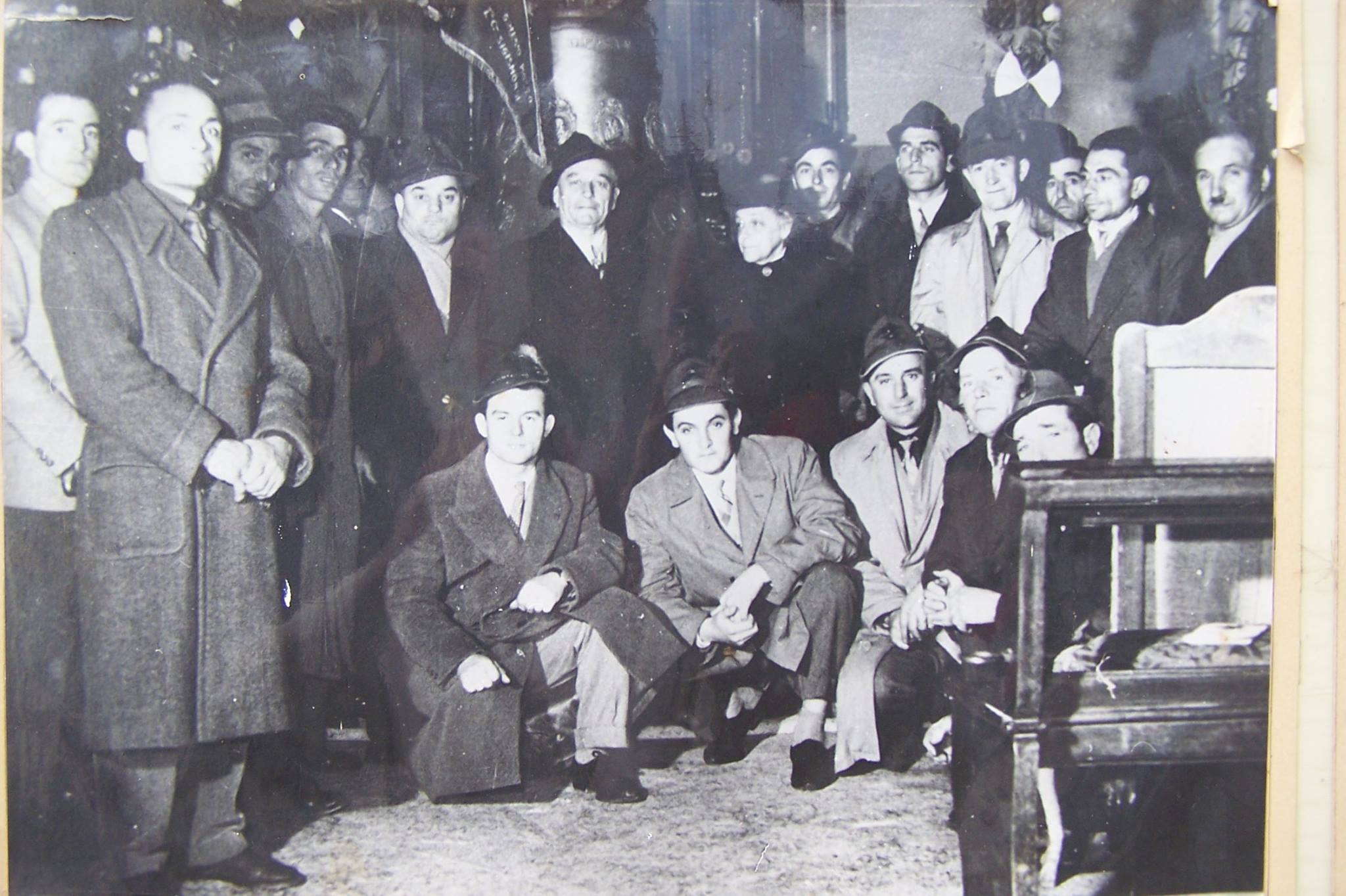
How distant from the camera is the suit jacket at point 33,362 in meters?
2.37

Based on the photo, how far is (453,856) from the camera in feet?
7.92

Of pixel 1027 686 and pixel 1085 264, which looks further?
pixel 1085 264

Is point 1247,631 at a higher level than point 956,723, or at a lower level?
higher

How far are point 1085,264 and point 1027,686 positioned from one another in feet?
3.65

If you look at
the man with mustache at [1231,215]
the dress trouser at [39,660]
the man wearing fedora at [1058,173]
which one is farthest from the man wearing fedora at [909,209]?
the dress trouser at [39,660]

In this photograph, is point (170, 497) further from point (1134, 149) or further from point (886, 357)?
point (1134, 149)

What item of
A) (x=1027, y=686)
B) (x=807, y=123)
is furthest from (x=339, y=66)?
(x=1027, y=686)

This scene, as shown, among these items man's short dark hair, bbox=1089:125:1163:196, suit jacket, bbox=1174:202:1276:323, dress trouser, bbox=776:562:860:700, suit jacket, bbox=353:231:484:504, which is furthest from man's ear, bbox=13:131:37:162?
suit jacket, bbox=1174:202:1276:323

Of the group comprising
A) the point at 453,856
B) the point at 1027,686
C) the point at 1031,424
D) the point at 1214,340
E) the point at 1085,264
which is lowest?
the point at 453,856

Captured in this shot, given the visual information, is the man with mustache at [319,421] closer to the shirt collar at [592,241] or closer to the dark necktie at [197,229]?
the dark necktie at [197,229]

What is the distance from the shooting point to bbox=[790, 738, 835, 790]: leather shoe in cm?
249

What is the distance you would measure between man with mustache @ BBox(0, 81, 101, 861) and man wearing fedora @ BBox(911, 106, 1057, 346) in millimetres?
2146

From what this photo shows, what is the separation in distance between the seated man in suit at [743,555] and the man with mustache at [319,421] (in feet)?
2.47

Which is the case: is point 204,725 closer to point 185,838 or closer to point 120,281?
point 185,838
